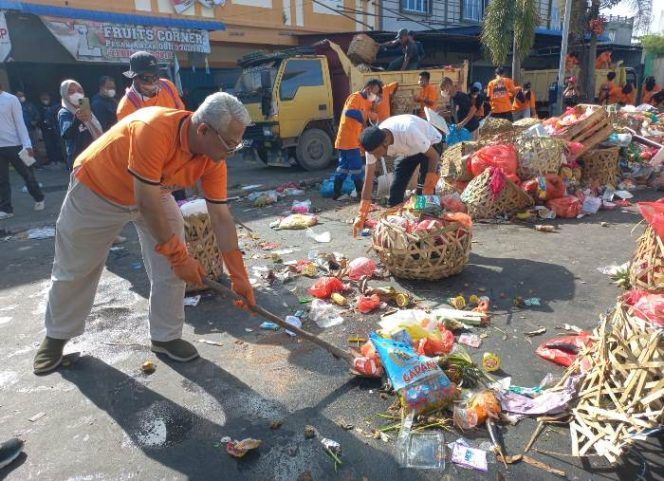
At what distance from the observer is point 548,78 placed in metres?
17.7

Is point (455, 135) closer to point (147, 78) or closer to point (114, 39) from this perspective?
point (147, 78)

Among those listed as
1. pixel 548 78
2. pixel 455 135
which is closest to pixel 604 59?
pixel 548 78

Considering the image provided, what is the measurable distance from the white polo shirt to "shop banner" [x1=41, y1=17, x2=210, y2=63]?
30.3ft

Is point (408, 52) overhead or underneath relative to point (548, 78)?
overhead

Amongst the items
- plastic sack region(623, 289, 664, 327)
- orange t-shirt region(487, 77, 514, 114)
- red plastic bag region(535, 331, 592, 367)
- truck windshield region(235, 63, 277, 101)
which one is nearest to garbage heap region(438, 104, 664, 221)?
red plastic bag region(535, 331, 592, 367)

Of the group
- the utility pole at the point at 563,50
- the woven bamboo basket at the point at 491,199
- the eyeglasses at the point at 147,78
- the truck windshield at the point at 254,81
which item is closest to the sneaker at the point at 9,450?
the eyeglasses at the point at 147,78

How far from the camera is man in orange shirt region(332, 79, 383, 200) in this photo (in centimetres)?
668

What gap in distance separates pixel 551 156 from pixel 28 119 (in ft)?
35.8

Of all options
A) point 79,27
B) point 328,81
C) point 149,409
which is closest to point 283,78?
point 328,81

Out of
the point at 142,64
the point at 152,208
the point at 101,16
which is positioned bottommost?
the point at 152,208

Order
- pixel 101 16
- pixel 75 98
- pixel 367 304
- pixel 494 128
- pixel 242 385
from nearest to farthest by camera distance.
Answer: pixel 242 385 < pixel 367 304 < pixel 75 98 < pixel 494 128 < pixel 101 16

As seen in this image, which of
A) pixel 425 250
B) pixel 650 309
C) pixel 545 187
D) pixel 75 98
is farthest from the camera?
pixel 545 187

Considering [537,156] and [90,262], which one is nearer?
[90,262]

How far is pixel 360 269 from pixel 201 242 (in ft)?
4.31
